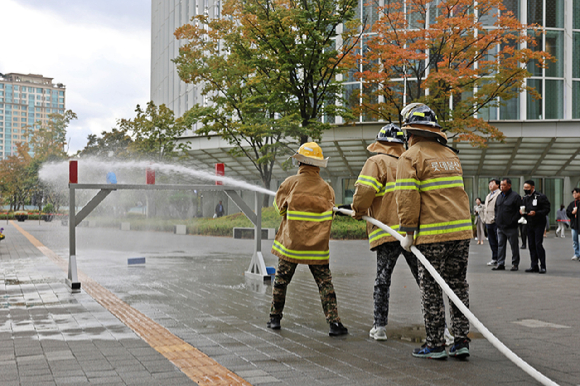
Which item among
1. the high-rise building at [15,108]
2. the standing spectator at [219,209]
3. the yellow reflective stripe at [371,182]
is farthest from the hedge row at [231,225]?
the high-rise building at [15,108]

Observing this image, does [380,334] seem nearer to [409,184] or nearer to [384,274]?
[384,274]

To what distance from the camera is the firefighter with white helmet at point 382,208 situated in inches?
209

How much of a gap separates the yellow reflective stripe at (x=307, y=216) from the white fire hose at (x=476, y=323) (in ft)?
1.73

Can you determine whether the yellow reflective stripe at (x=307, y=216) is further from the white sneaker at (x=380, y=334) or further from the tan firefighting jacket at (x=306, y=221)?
the white sneaker at (x=380, y=334)

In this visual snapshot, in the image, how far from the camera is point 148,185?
8945 mm

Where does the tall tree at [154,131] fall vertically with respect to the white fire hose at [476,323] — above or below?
above

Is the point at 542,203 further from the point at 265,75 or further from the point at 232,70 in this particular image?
the point at 232,70

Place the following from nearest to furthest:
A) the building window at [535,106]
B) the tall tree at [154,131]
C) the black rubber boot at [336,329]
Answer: the black rubber boot at [336,329], the building window at [535,106], the tall tree at [154,131]

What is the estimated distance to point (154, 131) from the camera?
3394cm

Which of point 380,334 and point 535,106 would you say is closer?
point 380,334

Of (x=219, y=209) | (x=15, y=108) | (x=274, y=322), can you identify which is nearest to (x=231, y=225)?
(x=219, y=209)

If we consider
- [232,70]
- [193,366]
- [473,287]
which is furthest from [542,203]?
[232,70]

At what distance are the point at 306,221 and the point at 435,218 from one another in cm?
155

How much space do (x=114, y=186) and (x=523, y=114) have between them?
26776 millimetres
